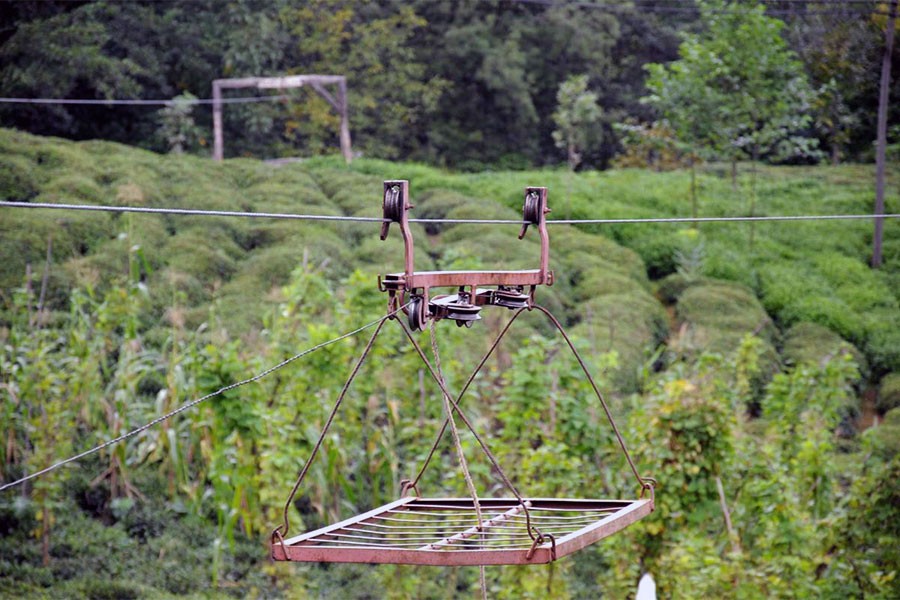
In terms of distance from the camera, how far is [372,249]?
328 inches

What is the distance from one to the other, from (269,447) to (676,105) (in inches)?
308

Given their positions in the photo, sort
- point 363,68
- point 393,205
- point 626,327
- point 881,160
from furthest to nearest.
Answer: point 363,68 → point 881,160 → point 626,327 → point 393,205

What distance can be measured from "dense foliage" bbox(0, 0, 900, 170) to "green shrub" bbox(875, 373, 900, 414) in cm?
355

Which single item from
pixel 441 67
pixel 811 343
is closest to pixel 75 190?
pixel 811 343

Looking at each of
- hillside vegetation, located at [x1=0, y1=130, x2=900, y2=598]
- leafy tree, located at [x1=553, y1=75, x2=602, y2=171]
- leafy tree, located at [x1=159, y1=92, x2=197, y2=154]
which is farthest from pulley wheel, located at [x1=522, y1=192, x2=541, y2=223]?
leafy tree, located at [x1=553, y1=75, x2=602, y2=171]

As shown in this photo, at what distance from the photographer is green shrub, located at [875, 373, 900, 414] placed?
772cm

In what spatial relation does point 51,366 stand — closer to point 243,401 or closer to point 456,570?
point 243,401

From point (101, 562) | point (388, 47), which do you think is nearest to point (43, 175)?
point (101, 562)

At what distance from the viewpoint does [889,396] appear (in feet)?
25.5

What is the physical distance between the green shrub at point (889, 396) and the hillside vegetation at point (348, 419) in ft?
0.08

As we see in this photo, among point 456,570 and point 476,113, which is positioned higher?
point 476,113

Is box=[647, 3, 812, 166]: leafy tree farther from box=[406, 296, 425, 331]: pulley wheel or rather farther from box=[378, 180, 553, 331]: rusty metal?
box=[406, 296, 425, 331]: pulley wheel

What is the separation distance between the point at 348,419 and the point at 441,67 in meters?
14.6

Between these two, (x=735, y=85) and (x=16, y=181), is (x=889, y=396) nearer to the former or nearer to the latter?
(x=735, y=85)
